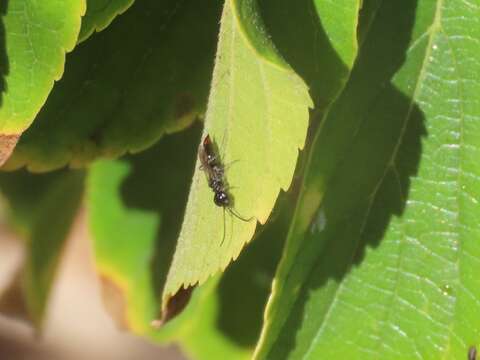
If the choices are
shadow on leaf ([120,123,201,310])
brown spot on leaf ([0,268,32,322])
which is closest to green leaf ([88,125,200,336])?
shadow on leaf ([120,123,201,310])

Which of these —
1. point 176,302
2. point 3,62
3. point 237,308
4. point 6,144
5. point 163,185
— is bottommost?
point 237,308

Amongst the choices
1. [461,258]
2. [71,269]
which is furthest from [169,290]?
[71,269]

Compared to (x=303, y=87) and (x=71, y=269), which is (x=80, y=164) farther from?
(x=71, y=269)

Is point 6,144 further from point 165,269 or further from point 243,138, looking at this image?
point 165,269

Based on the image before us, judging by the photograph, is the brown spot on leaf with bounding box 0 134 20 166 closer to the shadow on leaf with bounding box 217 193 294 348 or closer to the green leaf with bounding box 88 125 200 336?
the green leaf with bounding box 88 125 200 336

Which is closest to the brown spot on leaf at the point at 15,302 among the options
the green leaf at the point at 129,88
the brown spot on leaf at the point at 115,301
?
the brown spot on leaf at the point at 115,301

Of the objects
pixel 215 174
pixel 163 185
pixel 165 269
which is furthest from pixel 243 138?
pixel 165 269
